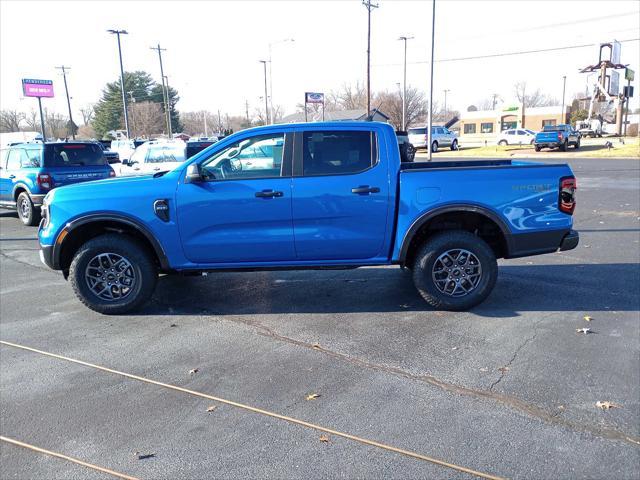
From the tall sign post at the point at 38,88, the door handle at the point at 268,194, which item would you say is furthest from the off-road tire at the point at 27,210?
the tall sign post at the point at 38,88

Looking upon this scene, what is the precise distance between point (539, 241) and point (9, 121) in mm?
113287

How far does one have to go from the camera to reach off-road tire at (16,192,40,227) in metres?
12.2

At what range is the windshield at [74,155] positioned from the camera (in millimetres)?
12102

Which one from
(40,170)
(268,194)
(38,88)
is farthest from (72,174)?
(38,88)

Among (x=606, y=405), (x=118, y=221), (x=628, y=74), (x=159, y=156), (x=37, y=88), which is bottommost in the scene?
(x=606, y=405)

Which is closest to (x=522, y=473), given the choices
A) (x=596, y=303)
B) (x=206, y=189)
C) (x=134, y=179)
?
(x=596, y=303)

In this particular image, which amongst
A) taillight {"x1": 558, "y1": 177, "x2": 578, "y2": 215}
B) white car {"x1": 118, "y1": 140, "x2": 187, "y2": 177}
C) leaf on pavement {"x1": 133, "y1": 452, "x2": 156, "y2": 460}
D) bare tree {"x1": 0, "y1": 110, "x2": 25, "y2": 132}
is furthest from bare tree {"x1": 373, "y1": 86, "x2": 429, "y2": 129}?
bare tree {"x1": 0, "y1": 110, "x2": 25, "y2": 132}

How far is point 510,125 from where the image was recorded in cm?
8075

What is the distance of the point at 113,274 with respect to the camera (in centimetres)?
568

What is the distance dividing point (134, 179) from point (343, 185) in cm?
223

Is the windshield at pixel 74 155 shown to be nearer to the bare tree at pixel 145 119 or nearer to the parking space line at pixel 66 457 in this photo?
the parking space line at pixel 66 457

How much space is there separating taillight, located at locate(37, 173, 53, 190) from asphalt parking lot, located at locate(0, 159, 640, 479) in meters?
5.84

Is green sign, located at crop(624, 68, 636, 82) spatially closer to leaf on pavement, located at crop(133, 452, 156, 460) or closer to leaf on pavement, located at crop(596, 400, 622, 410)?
leaf on pavement, located at crop(596, 400, 622, 410)

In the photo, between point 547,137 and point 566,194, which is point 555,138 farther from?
point 566,194
